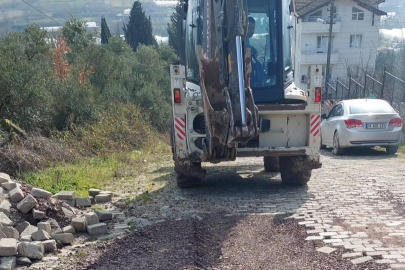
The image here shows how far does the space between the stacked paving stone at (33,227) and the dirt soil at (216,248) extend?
482 millimetres

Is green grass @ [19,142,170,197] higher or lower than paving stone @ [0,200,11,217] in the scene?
lower

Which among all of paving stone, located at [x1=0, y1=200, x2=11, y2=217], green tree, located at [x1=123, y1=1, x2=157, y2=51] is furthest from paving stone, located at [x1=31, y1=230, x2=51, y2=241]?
green tree, located at [x1=123, y1=1, x2=157, y2=51]

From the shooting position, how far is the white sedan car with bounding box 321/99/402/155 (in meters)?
15.1

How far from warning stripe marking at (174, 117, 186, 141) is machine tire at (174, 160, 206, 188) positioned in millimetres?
569

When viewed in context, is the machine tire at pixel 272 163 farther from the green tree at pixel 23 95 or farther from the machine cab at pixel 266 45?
the green tree at pixel 23 95

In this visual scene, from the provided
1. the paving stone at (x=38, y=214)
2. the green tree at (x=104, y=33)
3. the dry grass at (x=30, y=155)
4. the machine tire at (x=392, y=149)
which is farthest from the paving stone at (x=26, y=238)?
the green tree at (x=104, y=33)

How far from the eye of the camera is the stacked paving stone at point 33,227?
6.39m

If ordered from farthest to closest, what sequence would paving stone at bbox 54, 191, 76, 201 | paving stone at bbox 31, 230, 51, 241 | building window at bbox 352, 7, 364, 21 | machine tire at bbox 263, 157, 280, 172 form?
1. building window at bbox 352, 7, 364, 21
2. machine tire at bbox 263, 157, 280, 172
3. paving stone at bbox 54, 191, 76, 201
4. paving stone at bbox 31, 230, 51, 241

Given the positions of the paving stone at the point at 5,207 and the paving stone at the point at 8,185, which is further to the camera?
the paving stone at the point at 8,185

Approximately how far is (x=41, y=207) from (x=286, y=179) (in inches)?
192

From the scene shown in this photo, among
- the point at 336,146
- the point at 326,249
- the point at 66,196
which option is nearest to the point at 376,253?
the point at 326,249

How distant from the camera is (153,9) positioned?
2549 inches

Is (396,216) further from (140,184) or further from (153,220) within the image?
(140,184)

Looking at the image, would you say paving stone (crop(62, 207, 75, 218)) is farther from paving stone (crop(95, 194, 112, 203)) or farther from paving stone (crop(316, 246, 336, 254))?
paving stone (crop(316, 246, 336, 254))
